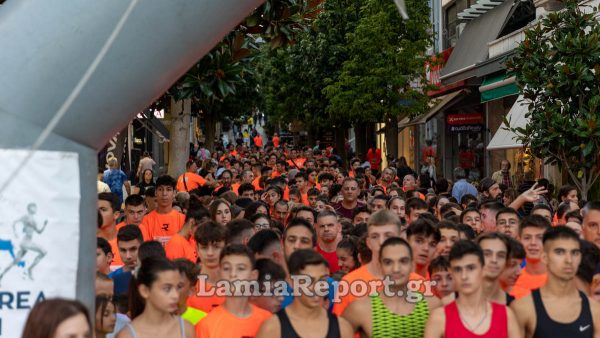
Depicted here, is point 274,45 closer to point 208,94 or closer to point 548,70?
point 208,94

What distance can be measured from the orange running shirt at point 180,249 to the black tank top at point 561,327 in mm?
3825

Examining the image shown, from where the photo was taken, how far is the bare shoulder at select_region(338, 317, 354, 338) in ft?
20.6

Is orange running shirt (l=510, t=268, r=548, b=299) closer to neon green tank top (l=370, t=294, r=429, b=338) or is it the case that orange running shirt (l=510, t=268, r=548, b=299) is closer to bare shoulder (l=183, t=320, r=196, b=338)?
neon green tank top (l=370, t=294, r=429, b=338)

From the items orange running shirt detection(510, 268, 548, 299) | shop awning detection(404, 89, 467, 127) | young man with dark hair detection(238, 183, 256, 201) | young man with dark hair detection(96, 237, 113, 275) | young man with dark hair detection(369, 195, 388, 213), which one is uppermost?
shop awning detection(404, 89, 467, 127)

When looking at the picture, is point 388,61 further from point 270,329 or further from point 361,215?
point 270,329

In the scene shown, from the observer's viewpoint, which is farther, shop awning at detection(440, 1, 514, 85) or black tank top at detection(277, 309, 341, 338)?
shop awning at detection(440, 1, 514, 85)

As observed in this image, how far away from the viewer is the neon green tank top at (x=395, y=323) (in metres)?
6.62

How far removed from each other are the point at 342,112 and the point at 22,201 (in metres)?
27.5

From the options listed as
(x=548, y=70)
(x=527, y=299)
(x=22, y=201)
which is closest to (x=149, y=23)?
(x=22, y=201)

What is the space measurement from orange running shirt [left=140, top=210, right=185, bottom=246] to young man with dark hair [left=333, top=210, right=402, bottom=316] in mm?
3927

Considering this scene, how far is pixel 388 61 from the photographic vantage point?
1197 inches

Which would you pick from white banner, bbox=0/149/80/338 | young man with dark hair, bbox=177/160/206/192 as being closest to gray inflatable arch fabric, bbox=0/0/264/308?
white banner, bbox=0/149/80/338

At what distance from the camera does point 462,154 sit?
31.6m

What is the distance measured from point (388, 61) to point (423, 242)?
22154mm
